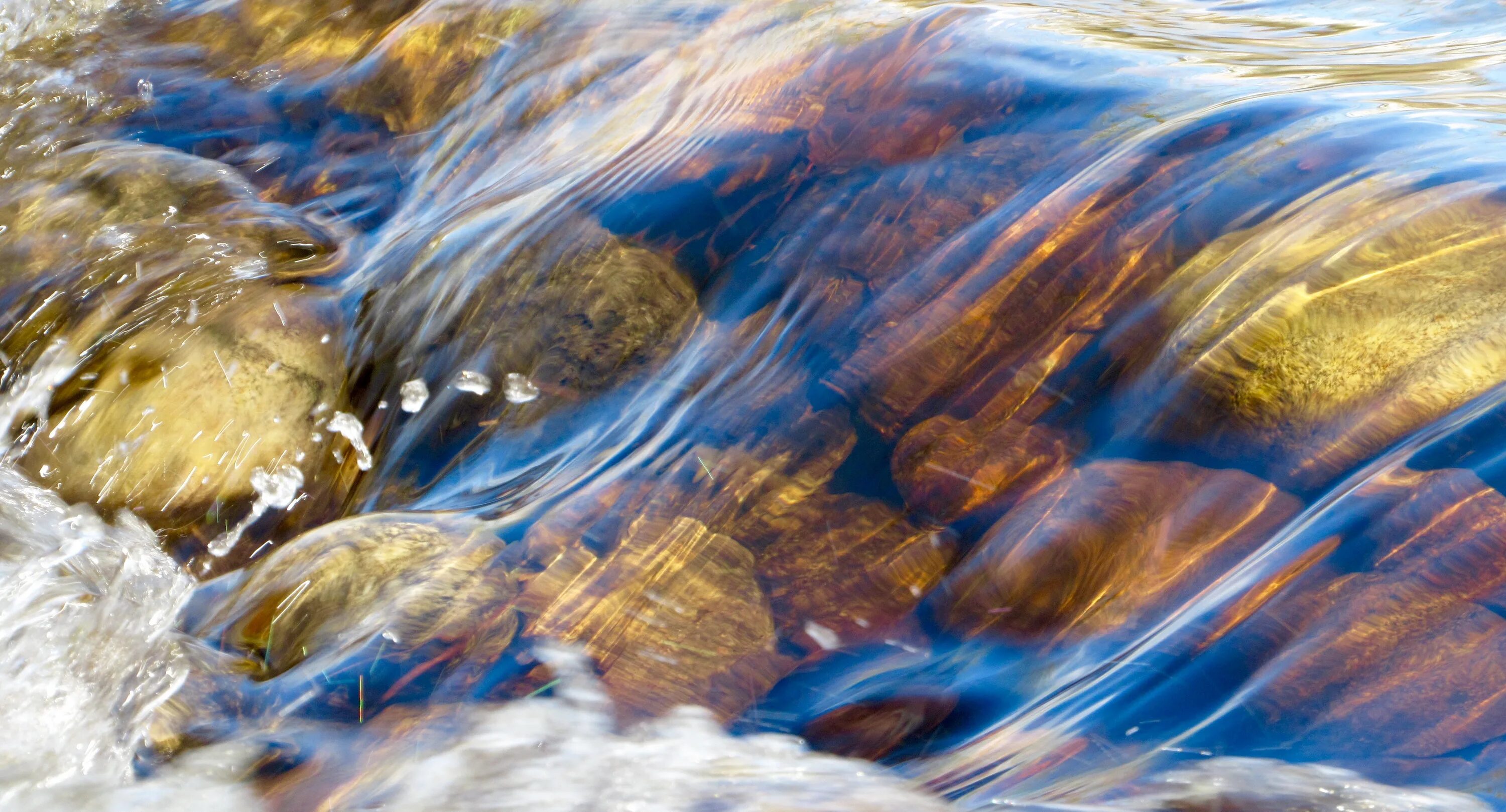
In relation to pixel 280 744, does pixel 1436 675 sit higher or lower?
higher

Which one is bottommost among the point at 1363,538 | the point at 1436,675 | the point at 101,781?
the point at 101,781

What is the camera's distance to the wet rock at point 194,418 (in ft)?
9.25

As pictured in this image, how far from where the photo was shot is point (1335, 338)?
6.47 feet

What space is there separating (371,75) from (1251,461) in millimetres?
3762

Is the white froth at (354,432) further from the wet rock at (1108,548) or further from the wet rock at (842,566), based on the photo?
the wet rock at (1108,548)

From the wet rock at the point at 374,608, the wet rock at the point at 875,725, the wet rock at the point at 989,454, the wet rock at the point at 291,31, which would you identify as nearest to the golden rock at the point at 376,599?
the wet rock at the point at 374,608

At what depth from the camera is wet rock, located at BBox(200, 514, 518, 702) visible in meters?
2.08

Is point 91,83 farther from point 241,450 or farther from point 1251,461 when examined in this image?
point 1251,461

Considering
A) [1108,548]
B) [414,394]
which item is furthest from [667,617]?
[414,394]

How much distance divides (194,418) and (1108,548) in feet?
7.39

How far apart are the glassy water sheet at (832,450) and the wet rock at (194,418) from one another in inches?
0.5

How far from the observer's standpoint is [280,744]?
1997mm

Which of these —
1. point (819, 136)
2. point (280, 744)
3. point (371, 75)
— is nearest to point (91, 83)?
point (371, 75)

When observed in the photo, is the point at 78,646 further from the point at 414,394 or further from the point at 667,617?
the point at 667,617
